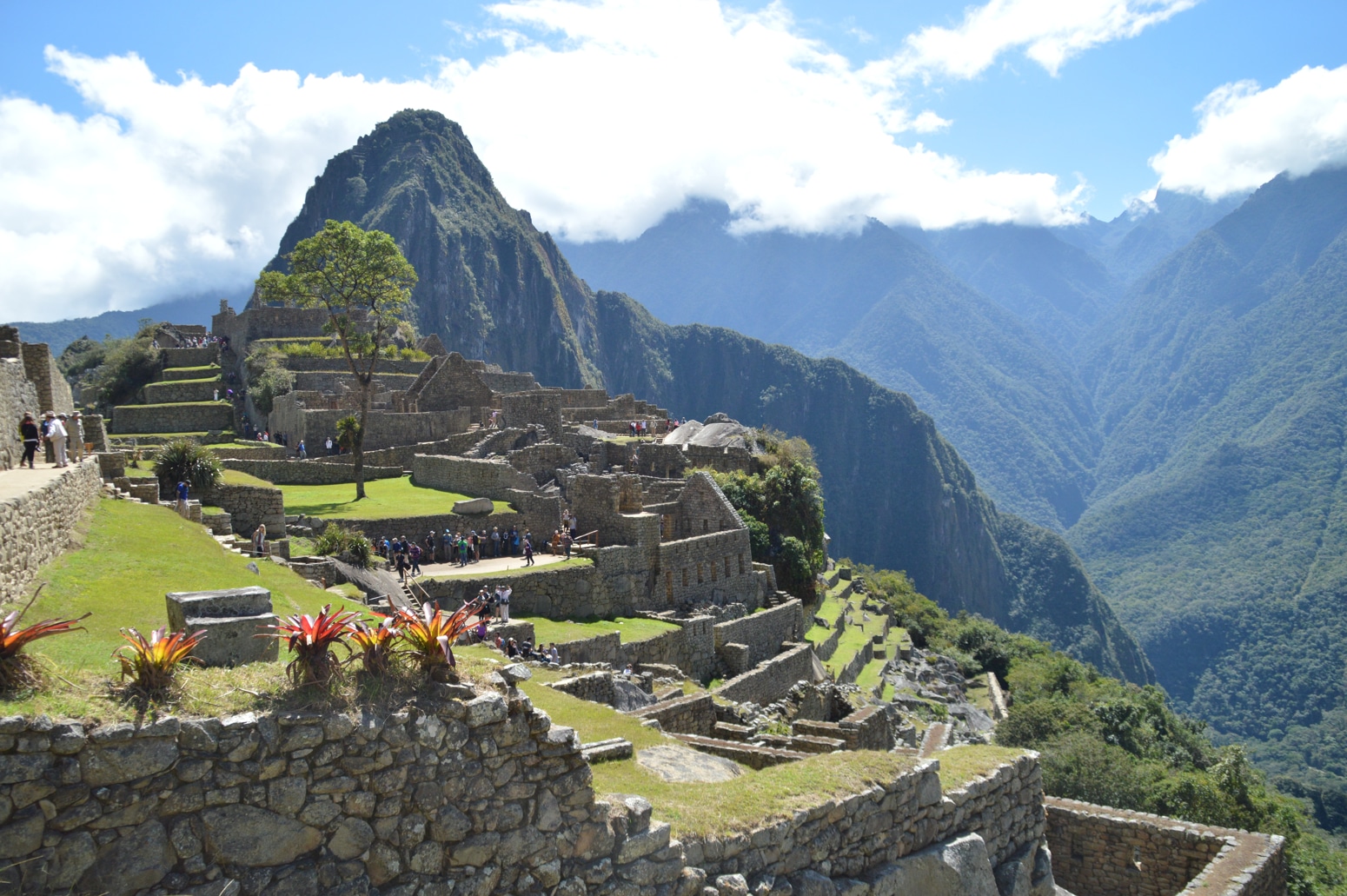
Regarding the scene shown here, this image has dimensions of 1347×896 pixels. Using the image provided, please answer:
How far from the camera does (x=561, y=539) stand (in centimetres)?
2728

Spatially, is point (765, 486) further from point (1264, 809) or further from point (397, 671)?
point (397, 671)

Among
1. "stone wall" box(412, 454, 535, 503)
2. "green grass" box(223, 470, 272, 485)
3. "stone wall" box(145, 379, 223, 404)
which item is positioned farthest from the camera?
"stone wall" box(145, 379, 223, 404)

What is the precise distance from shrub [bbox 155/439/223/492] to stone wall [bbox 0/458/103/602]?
→ 30.5ft

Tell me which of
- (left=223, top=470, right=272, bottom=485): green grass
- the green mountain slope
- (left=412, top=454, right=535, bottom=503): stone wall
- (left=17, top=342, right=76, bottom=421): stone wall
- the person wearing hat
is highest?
(left=17, top=342, right=76, bottom=421): stone wall

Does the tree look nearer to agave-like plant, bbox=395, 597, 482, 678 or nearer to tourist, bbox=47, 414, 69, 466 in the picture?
tourist, bbox=47, 414, 69, 466

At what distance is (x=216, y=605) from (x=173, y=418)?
148 feet

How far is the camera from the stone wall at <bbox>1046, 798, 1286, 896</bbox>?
45.7 ft

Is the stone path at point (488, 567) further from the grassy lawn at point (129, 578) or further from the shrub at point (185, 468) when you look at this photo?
the grassy lawn at point (129, 578)

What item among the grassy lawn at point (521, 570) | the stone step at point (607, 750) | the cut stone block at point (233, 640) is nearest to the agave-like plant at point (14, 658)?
the cut stone block at point (233, 640)

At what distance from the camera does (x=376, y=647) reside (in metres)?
6.14

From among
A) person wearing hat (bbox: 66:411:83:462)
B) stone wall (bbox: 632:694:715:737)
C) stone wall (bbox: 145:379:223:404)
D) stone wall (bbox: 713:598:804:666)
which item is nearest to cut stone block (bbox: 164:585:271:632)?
stone wall (bbox: 632:694:715:737)

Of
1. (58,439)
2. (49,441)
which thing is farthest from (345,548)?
(58,439)

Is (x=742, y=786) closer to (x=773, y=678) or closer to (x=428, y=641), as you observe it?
(x=428, y=641)

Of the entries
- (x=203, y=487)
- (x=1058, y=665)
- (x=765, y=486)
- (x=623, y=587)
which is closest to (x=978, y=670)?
(x=1058, y=665)
